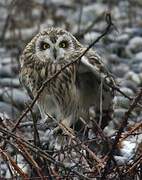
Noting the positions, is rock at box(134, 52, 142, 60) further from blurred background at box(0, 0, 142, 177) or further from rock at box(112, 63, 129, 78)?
rock at box(112, 63, 129, 78)

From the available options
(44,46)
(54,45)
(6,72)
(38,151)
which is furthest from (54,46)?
(6,72)

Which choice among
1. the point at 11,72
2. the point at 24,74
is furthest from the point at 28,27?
the point at 24,74

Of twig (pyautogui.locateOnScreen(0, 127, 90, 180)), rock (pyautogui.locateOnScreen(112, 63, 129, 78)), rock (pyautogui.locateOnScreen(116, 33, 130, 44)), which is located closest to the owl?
twig (pyautogui.locateOnScreen(0, 127, 90, 180))

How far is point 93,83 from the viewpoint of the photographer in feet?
20.8

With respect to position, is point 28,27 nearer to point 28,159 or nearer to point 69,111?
point 69,111

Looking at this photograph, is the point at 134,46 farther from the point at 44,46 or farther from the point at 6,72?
the point at 44,46

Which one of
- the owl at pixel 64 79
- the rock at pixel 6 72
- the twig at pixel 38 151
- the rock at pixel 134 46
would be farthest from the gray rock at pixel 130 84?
the twig at pixel 38 151

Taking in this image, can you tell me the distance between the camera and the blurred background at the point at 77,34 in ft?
29.1

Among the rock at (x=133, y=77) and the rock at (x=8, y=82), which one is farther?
the rock at (x=8, y=82)

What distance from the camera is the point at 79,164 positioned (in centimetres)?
459

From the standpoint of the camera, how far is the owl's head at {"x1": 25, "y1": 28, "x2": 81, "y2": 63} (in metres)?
6.22

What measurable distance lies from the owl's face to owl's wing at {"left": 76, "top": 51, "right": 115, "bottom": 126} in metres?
Answer: 0.16

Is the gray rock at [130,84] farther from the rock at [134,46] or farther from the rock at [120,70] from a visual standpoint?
the rock at [134,46]

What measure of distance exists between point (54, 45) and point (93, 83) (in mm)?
429
